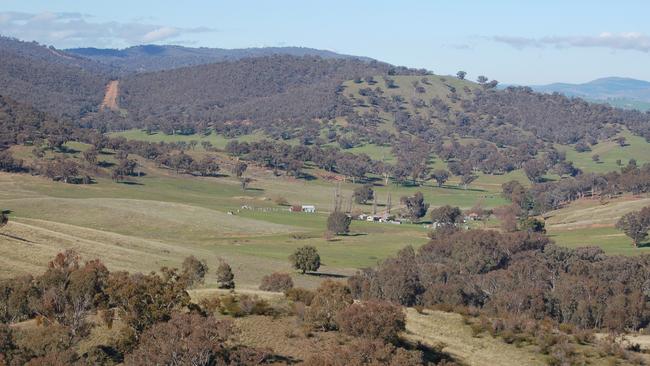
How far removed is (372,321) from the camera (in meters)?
41.6

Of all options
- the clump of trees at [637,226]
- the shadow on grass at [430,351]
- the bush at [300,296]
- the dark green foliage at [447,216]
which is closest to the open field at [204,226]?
the clump of trees at [637,226]

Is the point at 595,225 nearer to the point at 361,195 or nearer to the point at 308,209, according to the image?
the point at 308,209

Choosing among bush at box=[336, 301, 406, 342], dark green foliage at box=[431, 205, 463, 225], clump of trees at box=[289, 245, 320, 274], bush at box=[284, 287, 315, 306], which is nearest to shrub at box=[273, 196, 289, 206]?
dark green foliage at box=[431, 205, 463, 225]

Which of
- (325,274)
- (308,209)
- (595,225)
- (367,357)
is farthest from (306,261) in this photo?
(308,209)

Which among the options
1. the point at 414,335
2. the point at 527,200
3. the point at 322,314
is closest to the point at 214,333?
the point at 322,314

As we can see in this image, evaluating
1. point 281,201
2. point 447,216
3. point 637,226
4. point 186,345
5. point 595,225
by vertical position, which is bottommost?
point 281,201

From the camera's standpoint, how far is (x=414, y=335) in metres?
47.5

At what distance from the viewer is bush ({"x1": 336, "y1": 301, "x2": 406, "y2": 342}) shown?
41.3 metres

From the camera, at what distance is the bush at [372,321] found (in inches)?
1628

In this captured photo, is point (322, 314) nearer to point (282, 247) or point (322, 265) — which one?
point (322, 265)

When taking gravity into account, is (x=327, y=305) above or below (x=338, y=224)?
above

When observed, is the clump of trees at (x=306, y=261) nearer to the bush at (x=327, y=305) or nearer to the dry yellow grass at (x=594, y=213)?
the bush at (x=327, y=305)

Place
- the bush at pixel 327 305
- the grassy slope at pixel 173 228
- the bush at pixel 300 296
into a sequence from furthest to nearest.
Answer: the grassy slope at pixel 173 228 < the bush at pixel 300 296 < the bush at pixel 327 305

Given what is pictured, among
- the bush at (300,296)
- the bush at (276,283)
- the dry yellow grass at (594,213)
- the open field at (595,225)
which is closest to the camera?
the bush at (300,296)
